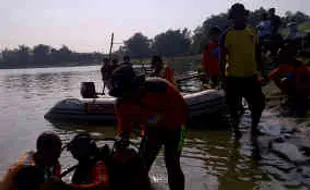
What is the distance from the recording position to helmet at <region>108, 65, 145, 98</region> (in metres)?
4.49

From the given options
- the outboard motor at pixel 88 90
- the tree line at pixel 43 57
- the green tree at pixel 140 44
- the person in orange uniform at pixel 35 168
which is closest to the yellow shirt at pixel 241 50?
the person in orange uniform at pixel 35 168

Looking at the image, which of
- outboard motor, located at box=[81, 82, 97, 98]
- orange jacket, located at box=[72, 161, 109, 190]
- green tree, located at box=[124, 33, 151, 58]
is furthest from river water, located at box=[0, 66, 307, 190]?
green tree, located at box=[124, 33, 151, 58]

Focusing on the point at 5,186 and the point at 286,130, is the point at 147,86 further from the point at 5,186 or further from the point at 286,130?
the point at 286,130

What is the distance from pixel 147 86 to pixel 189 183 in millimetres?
2221

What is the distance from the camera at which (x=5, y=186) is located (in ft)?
12.2

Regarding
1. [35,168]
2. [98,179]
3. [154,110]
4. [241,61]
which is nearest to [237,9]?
[241,61]

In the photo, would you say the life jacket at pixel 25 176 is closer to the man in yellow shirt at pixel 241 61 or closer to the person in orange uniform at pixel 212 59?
the man in yellow shirt at pixel 241 61

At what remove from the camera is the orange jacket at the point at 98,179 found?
3.93 metres

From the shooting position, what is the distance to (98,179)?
13.3 ft

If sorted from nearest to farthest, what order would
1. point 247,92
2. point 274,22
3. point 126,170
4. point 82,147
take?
point 82,147
point 126,170
point 247,92
point 274,22

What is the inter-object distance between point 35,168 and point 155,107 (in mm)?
1581

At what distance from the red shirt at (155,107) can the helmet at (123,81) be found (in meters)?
0.19

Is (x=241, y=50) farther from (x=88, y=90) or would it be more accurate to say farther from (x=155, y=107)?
(x=88, y=90)

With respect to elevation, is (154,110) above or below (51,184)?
above
